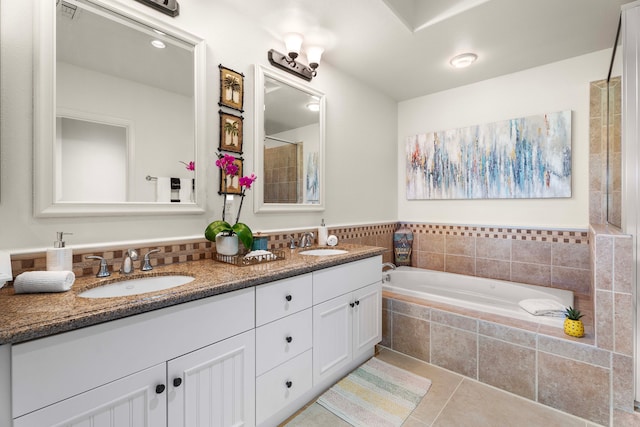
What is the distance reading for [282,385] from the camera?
1.47 m

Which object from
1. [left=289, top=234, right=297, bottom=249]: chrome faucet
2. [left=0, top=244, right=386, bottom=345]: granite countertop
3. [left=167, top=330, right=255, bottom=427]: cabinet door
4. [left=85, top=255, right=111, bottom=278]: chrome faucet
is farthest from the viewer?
[left=289, top=234, right=297, bottom=249]: chrome faucet

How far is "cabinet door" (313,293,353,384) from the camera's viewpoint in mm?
1671

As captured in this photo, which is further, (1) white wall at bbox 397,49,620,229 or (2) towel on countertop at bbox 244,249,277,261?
(1) white wall at bbox 397,49,620,229

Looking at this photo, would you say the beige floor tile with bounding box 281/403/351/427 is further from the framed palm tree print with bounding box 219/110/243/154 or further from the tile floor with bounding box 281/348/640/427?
the framed palm tree print with bounding box 219/110/243/154

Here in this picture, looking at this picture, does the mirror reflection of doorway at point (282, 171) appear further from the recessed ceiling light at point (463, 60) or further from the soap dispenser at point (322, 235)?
the recessed ceiling light at point (463, 60)

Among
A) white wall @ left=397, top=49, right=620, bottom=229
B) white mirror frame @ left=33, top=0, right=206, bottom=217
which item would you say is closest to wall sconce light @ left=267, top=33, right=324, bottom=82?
white mirror frame @ left=33, top=0, right=206, bottom=217

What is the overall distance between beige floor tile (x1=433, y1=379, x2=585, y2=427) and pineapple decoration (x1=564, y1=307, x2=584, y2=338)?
46cm

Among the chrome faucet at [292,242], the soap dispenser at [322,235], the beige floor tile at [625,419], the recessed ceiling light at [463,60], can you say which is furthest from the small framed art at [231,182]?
the beige floor tile at [625,419]

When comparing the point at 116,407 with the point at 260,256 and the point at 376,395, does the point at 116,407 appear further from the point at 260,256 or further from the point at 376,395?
the point at 376,395

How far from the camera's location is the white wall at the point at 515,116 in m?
2.45

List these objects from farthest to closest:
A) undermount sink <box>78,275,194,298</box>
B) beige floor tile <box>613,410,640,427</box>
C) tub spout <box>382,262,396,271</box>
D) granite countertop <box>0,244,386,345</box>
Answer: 1. tub spout <box>382,262,396,271</box>
2. beige floor tile <box>613,410,640,427</box>
3. undermount sink <box>78,275,194,298</box>
4. granite countertop <box>0,244,386,345</box>

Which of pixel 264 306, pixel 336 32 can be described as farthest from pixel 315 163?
pixel 264 306

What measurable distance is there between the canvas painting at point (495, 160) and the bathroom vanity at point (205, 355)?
172 centimetres

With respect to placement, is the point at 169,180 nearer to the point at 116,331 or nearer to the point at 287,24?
the point at 116,331
